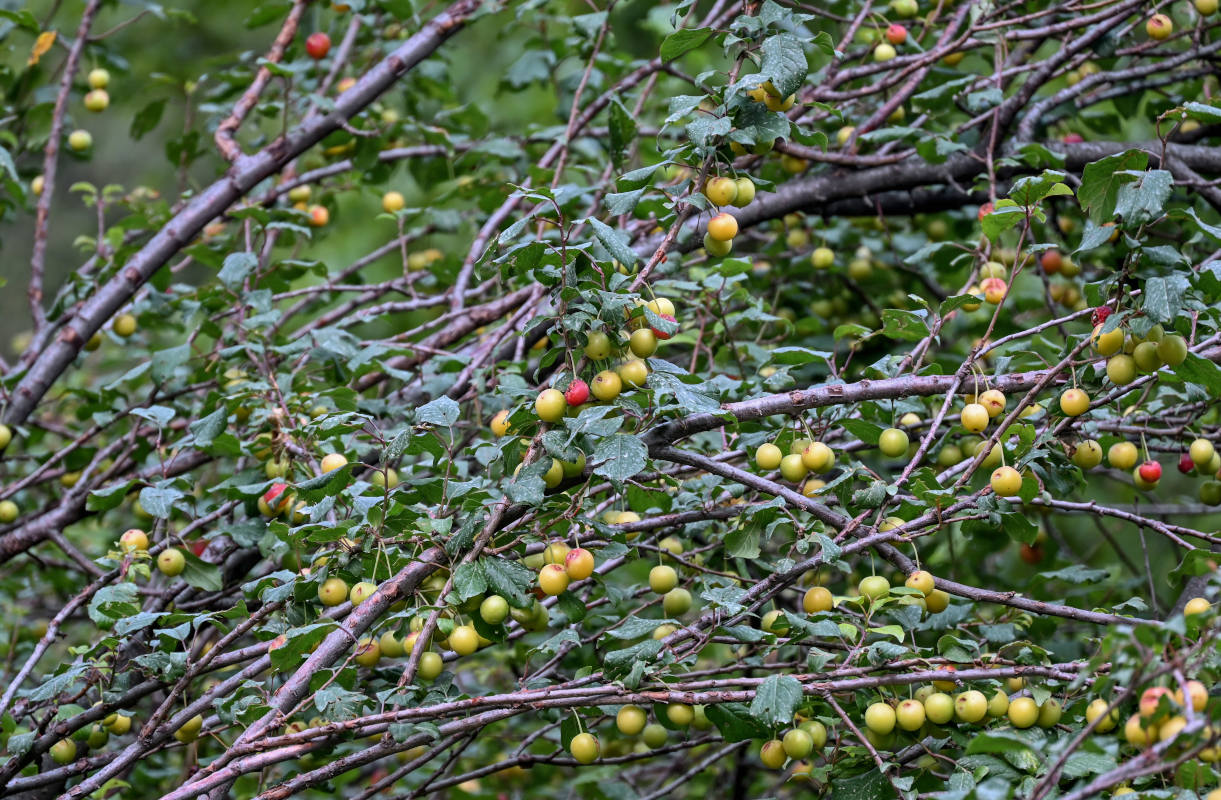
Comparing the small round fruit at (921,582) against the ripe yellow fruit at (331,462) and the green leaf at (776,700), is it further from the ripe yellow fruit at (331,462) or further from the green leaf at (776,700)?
the ripe yellow fruit at (331,462)

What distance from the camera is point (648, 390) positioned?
1.58m

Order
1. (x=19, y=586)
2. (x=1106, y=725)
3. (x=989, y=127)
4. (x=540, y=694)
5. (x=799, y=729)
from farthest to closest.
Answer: (x=19, y=586)
(x=989, y=127)
(x=799, y=729)
(x=540, y=694)
(x=1106, y=725)

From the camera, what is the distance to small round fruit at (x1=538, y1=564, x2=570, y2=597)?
1613mm

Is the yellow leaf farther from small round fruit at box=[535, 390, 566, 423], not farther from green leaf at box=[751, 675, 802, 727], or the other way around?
green leaf at box=[751, 675, 802, 727]

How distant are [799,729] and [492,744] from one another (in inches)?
67.9

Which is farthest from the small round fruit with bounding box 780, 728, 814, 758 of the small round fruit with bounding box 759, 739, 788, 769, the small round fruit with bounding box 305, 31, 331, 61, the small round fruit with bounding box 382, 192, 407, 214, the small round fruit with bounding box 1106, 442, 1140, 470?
the small round fruit with bounding box 305, 31, 331, 61

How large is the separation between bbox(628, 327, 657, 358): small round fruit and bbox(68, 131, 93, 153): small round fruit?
247 centimetres

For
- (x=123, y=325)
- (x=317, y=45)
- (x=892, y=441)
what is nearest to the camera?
(x=892, y=441)

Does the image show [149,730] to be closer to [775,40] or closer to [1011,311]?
[775,40]

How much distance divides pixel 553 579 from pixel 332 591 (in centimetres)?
36

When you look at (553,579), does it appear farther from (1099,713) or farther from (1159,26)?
(1159,26)

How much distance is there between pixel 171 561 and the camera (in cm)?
200

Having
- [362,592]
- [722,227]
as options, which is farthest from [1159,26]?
[362,592]

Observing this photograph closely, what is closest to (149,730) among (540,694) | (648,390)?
(540,694)
